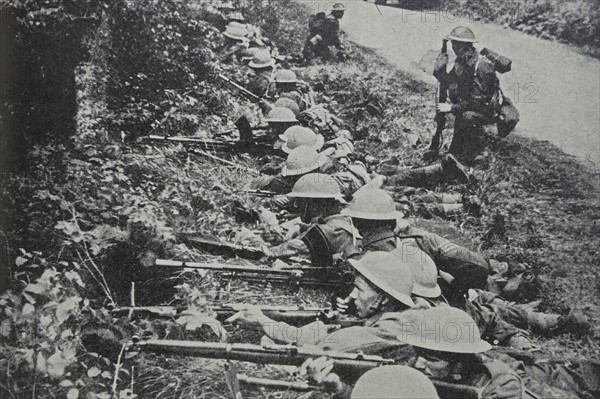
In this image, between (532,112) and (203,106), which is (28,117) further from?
(532,112)

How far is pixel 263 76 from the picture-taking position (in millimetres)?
6582

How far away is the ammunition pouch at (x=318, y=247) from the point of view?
4.08 meters

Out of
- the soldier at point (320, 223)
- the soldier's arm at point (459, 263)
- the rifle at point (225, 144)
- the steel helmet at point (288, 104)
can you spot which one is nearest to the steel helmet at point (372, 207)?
the soldier at point (320, 223)

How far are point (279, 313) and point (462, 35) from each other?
338 cm

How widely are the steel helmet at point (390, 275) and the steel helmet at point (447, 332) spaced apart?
1.19 feet

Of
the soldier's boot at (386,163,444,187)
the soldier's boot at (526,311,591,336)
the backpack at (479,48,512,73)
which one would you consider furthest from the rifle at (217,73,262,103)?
the soldier's boot at (526,311,591,336)

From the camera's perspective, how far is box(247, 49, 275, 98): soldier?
6.49 metres

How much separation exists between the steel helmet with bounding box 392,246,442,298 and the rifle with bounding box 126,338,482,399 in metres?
0.79

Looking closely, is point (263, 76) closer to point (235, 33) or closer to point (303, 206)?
point (235, 33)

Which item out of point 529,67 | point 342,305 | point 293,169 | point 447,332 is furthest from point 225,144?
point 447,332

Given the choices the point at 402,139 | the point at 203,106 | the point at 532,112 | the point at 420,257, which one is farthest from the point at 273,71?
the point at 420,257

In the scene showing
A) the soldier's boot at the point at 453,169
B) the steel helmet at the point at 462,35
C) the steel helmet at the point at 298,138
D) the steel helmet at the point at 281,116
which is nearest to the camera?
the steel helmet at the point at 462,35

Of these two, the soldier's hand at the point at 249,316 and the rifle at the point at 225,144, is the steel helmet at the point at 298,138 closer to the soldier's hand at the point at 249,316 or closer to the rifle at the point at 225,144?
the rifle at the point at 225,144

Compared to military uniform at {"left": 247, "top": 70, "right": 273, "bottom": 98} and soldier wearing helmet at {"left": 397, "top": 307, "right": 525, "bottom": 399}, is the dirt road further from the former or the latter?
soldier wearing helmet at {"left": 397, "top": 307, "right": 525, "bottom": 399}
